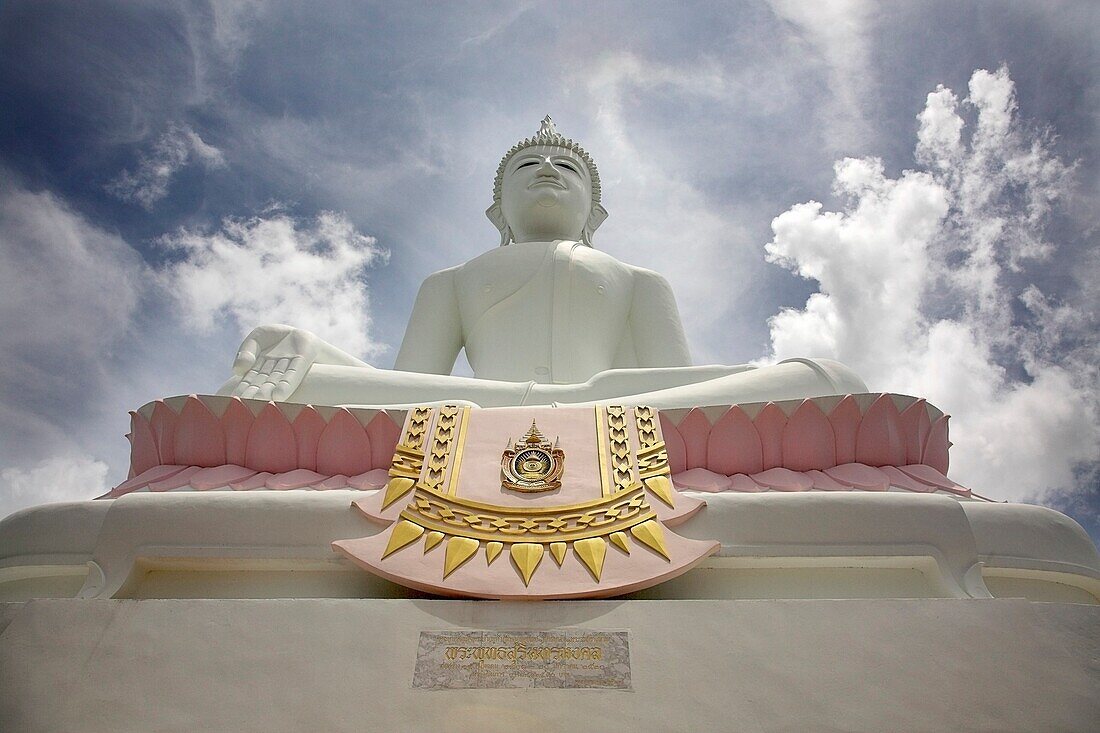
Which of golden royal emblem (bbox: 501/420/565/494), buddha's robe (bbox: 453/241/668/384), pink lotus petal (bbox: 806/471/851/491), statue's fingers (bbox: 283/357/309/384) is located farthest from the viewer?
buddha's robe (bbox: 453/241/668/384)

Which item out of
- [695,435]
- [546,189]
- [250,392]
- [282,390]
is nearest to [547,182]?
[546,189]

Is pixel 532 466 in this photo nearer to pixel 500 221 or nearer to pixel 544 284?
pixel 544 284

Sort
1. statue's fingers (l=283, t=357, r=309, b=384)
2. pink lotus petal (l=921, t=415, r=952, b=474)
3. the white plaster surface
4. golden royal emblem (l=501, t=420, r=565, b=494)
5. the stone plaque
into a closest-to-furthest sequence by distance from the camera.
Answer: the stone plaque, the white plaster surface, golden royal emblem (l=501, t=420, r=565, b=494), pink lotus petal (l=921, t=415, r=952, b=474), statue's fingers (l=283, t=357, r=309, b=384)

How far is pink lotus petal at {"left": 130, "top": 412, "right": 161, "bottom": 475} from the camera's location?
163 inches

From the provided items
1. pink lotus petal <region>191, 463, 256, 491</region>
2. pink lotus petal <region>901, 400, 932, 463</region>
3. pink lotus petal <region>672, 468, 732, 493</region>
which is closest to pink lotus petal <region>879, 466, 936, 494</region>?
pink lotus petal <region>901, 400, 932, 463</region>

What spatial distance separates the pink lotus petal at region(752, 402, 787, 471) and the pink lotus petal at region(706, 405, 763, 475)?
0.07ft

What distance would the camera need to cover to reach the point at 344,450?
4.03 m

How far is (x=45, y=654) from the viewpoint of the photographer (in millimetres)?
2818

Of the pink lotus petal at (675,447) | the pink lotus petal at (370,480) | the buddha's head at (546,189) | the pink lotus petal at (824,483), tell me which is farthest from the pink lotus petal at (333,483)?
the buddha's head at (546,189)

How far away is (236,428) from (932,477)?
3.12 m

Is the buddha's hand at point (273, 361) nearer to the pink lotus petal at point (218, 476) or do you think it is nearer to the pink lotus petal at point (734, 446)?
the pink lotus petal at point (218, 476)

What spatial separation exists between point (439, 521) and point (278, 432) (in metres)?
1.05

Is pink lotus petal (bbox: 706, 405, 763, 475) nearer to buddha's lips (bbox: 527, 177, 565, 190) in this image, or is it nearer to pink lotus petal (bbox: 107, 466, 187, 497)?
pink lotus petal (bbox: 107, 466, 187, 497)

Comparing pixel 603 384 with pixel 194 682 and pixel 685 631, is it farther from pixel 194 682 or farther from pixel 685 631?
pixel 194 682
